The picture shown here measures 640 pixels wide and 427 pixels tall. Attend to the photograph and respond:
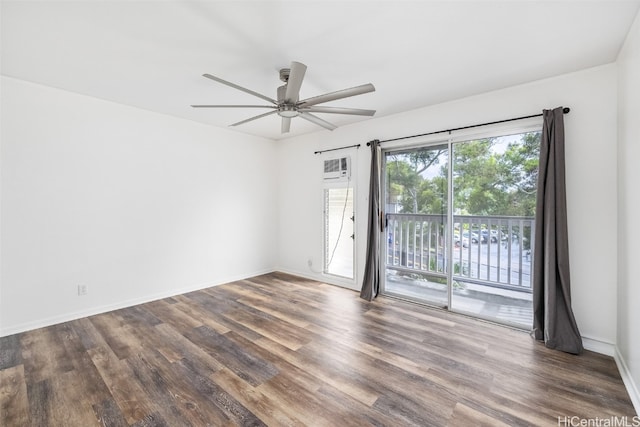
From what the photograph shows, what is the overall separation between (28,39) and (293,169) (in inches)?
138

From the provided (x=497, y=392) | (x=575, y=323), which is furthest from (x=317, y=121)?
(x=575, y=323)

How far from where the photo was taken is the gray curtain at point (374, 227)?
383 cm

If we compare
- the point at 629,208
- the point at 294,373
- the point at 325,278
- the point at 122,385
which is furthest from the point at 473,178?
the point at 122,385

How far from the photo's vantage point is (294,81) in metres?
2.05

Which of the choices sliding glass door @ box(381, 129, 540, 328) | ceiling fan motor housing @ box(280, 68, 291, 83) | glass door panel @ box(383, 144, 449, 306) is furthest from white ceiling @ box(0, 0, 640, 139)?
glass door panel @ box(383, 144, 449, 306)

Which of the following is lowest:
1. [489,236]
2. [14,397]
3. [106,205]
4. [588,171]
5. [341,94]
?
[14,397]

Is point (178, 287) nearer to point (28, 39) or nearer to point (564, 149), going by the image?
point (28, 39)

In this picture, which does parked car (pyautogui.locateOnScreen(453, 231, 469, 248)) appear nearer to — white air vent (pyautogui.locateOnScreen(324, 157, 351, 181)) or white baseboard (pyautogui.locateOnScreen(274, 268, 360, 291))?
white baseboard (pyautogui.locateOnScreen(274, 268, 360, 291))

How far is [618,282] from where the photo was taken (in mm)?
2363

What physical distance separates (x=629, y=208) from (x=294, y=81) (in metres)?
2.69

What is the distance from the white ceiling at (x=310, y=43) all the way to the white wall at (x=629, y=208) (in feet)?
0.75

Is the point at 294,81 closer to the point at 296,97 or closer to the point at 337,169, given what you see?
the point at 296,97

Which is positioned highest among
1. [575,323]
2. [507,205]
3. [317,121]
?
[317,121]

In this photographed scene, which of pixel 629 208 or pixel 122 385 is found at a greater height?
pixel 629 208
